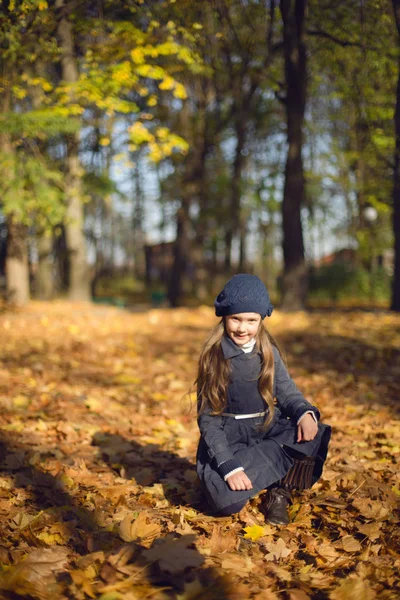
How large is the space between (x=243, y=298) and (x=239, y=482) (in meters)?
0.96

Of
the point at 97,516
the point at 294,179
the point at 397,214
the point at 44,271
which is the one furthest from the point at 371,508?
the point at 44,271

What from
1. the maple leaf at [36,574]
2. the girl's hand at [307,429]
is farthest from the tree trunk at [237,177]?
the maple leaf at [36,574]

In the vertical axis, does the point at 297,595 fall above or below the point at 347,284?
below

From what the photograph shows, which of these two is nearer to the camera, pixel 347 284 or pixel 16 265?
pixel 16 265

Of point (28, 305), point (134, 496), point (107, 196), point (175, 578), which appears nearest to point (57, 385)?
point (134, 496)

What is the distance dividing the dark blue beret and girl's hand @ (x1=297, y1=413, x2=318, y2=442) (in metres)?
0.62

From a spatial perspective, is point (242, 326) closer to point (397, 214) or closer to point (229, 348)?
point (229, 348)

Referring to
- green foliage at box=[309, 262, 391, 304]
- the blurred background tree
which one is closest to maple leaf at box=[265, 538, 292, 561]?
the blurred background tree

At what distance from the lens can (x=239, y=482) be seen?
2.83 m

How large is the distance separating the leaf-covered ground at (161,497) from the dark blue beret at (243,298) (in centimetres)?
63

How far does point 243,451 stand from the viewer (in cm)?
302

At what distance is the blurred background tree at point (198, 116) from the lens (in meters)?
7.64

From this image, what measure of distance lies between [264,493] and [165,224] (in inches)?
969

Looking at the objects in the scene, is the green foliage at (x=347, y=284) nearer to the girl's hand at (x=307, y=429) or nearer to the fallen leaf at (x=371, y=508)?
the fallen leaf at (x=371, y=508)
